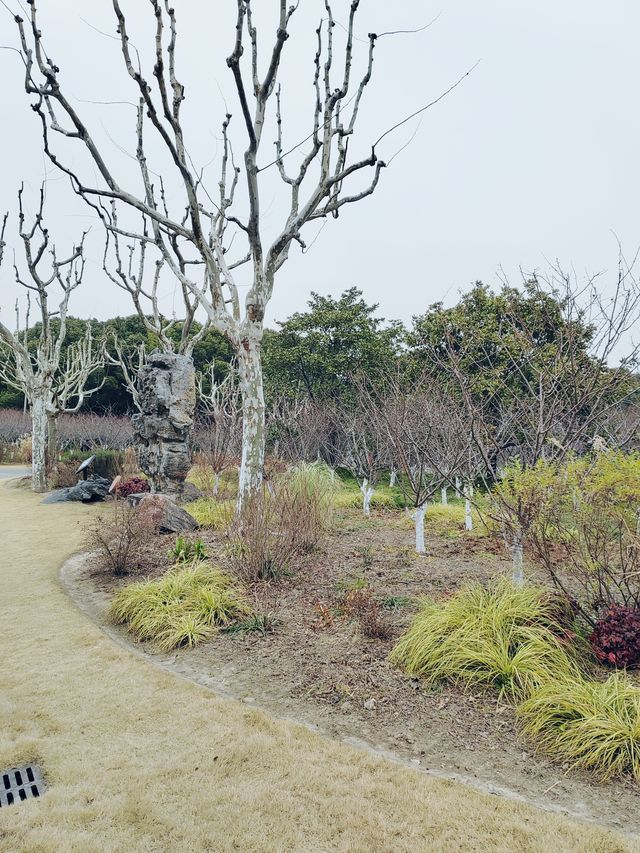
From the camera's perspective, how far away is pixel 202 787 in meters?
2.38

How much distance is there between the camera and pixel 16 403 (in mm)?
28844

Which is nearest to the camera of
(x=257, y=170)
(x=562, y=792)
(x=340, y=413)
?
(x=562, y=792)

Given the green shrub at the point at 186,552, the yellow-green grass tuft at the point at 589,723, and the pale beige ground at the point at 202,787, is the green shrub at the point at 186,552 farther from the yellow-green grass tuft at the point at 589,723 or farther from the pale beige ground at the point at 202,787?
the yellow-green grass tuft at the point at 589,723

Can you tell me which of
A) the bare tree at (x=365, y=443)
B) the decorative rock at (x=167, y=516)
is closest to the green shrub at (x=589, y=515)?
the bare tree at (x=365, y=443)

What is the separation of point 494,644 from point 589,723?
0.90 m

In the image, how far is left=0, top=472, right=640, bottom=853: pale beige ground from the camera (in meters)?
2.06

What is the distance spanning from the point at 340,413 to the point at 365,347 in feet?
10.0

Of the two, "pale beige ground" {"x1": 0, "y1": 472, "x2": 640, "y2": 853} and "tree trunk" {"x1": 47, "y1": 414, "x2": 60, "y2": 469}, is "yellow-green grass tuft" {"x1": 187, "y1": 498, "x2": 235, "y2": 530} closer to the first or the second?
"pale beige ground" {"x1": 0, "y1": 472, "x2": 640, "y2": 853}

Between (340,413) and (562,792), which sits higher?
(340,413)

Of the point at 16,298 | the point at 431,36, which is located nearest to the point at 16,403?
the point at 16,298

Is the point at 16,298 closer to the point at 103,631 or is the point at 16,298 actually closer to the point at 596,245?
the point at 103,631

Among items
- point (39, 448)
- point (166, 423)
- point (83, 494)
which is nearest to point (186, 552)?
point (166, 423)

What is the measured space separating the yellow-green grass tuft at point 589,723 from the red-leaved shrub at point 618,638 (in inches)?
9.3

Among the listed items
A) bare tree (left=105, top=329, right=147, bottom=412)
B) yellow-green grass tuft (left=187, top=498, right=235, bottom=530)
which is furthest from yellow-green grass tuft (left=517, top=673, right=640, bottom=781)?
bare tree (left=105, top=329, right=147, bottom=412)
